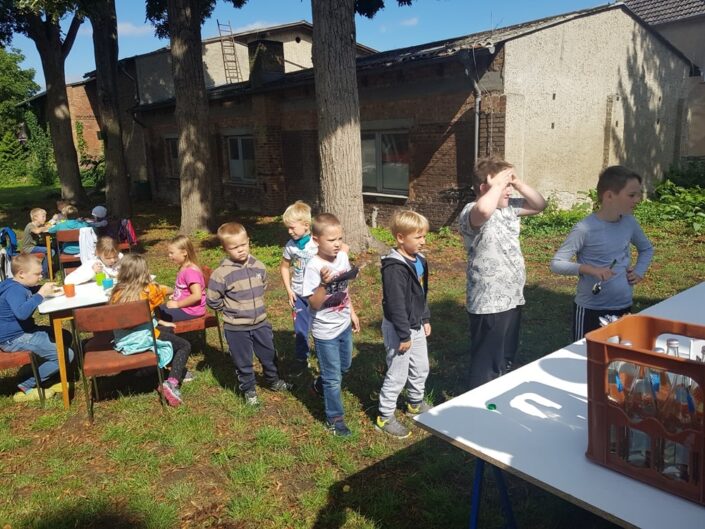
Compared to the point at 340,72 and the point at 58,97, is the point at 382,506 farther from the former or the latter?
the point at 58,97

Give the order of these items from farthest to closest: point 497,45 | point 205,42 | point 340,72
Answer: point 205,42 → point 497,45 → point 340,72

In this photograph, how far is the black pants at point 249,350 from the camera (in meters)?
4.24

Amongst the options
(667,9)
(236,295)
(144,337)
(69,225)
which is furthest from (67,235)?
(667,9)

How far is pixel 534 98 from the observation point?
10766 mm

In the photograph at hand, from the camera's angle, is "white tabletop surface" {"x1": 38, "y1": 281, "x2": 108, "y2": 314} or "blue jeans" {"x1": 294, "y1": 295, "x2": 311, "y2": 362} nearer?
"white tabletop surface" {"x1": 38, "y1": 281, "x2": 108, "y2": 314}

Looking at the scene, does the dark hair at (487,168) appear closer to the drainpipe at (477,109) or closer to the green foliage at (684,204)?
the drainpipe at (477,109)

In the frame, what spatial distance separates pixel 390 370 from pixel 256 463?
1062mm

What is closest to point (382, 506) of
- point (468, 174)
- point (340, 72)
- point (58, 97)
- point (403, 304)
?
point (403, 304)

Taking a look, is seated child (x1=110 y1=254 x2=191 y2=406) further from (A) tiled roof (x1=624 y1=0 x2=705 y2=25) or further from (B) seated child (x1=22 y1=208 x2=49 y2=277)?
(A) tiled roof (x1=624 y1=0 x2=705 y2=25)

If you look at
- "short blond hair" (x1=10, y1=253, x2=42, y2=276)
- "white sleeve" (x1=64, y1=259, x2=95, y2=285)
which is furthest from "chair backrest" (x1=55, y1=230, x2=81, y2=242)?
"short blond hair" (x1=10, y1=253, x2=42, y2=276)

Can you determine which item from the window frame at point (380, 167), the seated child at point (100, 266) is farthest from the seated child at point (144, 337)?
the window frame at point (380, 167)

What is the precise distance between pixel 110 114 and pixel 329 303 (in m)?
13.8

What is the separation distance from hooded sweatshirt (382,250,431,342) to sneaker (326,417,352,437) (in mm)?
832

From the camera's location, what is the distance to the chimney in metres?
15.5
